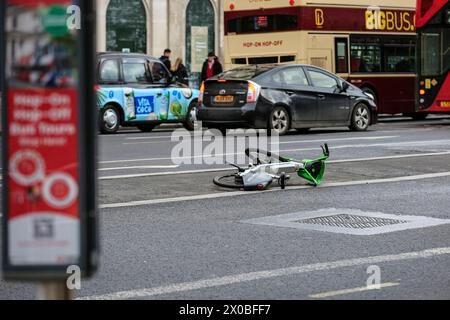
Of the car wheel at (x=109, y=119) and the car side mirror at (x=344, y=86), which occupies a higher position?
the car side mirror at (x=344, y=86)

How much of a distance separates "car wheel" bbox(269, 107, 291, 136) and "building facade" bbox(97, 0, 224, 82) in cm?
1296

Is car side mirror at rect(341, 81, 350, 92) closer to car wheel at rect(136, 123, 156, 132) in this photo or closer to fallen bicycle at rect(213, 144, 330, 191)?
car wheel at rect(136, 123, 156, 132)

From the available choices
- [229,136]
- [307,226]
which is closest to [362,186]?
[307,226]

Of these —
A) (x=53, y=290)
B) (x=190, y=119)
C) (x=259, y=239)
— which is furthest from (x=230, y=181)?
(x=190, y=119)

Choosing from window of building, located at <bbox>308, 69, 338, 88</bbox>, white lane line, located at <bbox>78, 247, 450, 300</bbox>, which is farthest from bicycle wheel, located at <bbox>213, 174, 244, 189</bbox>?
window of building, located at <bbox>308, 69, 338, 88</bbox>

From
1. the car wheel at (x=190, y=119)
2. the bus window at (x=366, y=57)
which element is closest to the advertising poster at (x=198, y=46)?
the bus window at (x=366, y=57)

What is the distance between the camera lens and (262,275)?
6.51 meters

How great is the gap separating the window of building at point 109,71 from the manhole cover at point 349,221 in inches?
529

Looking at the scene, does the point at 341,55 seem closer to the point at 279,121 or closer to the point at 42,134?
the point at 279,121

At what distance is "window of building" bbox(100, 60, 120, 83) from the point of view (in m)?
22.5

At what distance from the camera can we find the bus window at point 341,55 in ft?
87.1

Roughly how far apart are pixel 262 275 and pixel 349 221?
9.10 feet

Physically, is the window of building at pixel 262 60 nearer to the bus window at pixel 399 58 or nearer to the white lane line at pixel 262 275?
the bus window at pixel 399 58

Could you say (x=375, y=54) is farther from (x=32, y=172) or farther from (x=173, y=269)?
(x=32, y=172)
